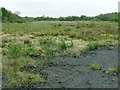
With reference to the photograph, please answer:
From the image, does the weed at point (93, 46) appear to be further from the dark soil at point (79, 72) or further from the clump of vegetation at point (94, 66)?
the clump of vegetation at point (94, 66)

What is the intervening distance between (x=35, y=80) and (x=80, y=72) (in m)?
2.67

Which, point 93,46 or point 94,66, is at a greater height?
point 93,46

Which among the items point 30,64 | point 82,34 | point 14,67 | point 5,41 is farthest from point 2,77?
point 82,34

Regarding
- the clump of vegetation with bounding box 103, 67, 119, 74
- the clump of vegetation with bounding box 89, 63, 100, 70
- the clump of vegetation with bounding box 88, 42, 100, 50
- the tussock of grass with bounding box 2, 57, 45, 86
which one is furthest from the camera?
the clump of vegetation with bounding box 88, 42, 100, 50

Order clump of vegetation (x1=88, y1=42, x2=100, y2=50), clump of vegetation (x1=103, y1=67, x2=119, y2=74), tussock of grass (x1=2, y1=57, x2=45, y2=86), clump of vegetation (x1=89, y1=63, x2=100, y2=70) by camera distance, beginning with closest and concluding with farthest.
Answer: tussock of grass (x1=2, y1=57, x2=45, y2=86) → clump of vegetation (x1=103, y1=67, x2=119, y2=74) → clump of vegetation (x1=89, y1=63, x2=100, y2=70) → clump of vegetation (x1=88, y1=42, x2=100, y2=50)

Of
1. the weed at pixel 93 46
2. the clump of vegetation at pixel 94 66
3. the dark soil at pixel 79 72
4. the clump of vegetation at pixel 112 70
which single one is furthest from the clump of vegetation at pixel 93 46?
the clump of vegetation at pixel 112 70

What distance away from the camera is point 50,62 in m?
20.4

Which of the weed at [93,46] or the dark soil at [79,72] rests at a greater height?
the weed at [93,46]

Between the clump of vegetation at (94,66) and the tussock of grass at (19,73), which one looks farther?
the clump of vegetation at (94,66)

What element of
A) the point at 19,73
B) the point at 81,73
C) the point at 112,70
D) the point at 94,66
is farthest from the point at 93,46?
the point at 19,73

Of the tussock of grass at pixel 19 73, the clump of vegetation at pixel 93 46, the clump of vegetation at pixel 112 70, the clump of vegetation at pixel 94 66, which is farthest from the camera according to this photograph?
the clump of vegetation at pixel 93 46

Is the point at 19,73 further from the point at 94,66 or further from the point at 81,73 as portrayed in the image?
the point at 94,66

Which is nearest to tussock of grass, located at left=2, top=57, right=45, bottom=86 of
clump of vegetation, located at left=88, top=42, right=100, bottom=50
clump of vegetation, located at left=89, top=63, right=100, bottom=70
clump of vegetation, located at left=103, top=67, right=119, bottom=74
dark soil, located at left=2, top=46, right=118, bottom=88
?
dark soil, located at left=2, top=46, right=118, bottom=88

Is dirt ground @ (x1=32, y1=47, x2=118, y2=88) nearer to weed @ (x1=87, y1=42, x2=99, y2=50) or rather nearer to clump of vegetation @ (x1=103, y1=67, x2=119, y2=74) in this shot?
clump of vegetation @ (x1=103, y1=67, x2=119, y2=74)
